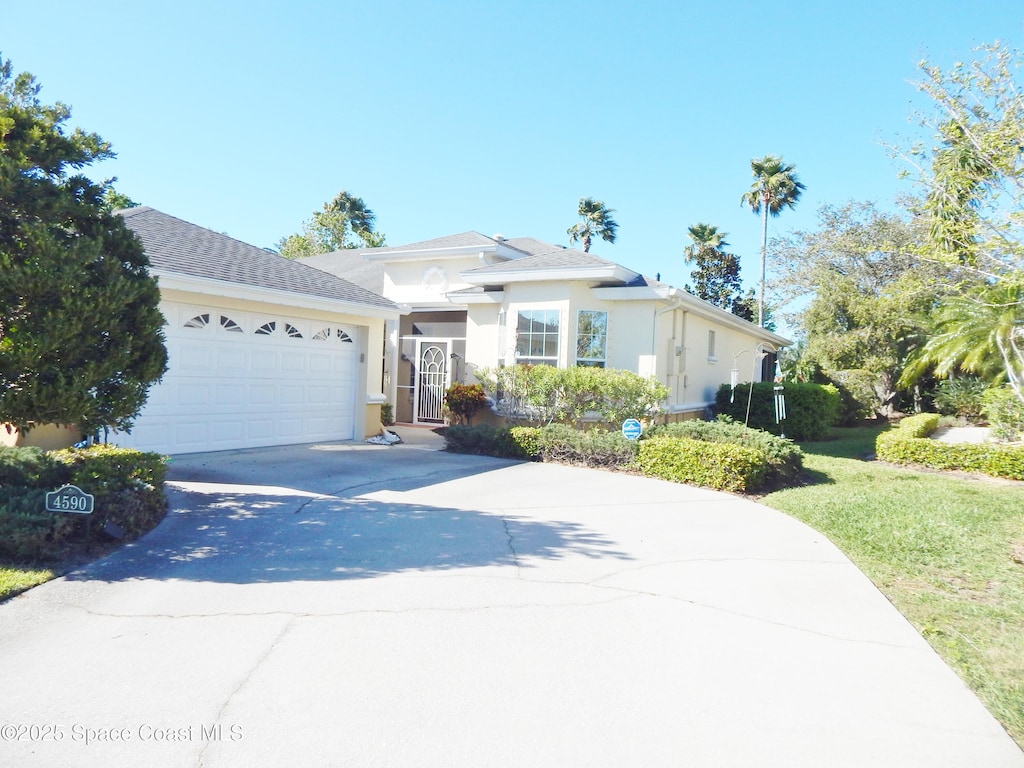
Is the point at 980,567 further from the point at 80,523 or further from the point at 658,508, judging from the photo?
the point at 80,523

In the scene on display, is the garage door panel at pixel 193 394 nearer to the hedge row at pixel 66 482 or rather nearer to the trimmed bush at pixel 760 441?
the hedge row at pixel 66 482

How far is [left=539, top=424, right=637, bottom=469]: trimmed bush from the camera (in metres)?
11.7

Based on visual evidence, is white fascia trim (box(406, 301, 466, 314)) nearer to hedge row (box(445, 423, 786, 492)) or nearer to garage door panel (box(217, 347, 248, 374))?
hedge row (box(445, 423, 786, 492))

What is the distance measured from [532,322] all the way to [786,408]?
317 inches

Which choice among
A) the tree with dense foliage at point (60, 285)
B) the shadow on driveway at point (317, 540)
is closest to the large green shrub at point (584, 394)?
the shadow on driveway at point (317, 540)

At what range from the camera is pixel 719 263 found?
37.1 meters

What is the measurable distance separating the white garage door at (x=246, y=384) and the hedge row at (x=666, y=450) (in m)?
2.59

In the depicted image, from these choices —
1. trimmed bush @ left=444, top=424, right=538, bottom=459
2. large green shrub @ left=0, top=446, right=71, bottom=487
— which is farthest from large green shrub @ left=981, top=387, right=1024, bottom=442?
large green shrub @ left=0, top=446, right=71, bottom=487

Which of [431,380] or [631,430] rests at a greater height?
[431,380]

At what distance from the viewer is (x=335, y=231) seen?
120 ft

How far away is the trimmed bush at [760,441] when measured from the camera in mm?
10789

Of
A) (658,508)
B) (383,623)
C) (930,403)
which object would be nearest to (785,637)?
(383,623)

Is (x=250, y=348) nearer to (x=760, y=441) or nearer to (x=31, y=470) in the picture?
(x=31, y=470)

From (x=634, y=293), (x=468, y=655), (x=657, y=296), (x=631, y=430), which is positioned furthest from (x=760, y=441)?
(x=468, y=655)
